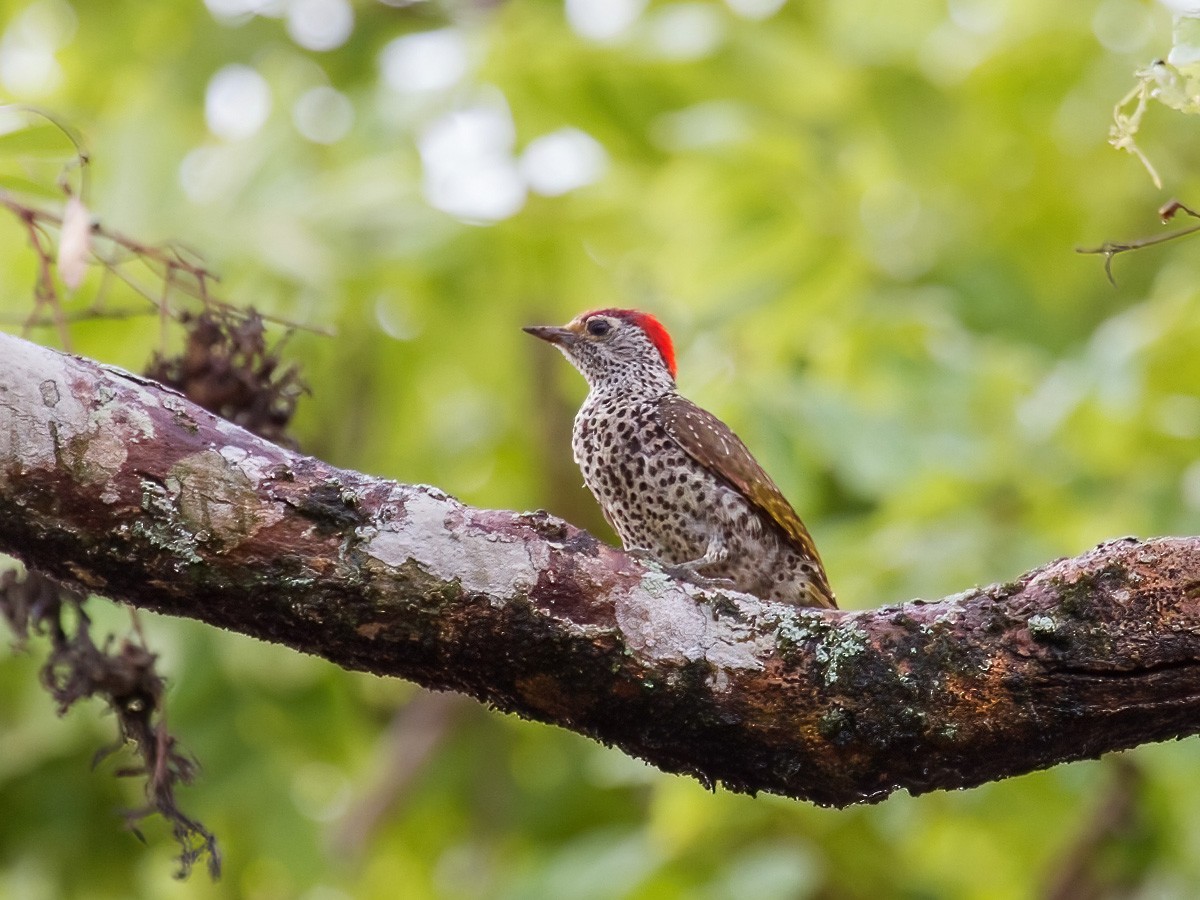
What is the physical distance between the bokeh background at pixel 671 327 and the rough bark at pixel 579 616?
7.09ft

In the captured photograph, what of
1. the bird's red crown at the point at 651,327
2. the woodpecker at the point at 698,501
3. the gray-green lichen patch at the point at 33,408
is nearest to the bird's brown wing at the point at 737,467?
the woodpecker at the point at 698,501

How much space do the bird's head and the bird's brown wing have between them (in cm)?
55

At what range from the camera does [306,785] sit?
834 centimetres

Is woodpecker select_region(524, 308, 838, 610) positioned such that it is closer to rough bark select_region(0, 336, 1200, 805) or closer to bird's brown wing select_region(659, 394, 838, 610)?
bird's brown wing select_region(659, 394, 838, 610)

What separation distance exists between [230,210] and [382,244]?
0.62 metres

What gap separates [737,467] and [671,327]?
7.15 ft

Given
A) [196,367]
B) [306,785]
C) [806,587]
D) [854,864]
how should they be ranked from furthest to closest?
1. [306,785]
2. [854,864]
3. [806,587]
4. [196,367]

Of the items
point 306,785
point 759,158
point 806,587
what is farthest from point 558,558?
point 306,785

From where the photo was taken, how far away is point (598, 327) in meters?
5.68

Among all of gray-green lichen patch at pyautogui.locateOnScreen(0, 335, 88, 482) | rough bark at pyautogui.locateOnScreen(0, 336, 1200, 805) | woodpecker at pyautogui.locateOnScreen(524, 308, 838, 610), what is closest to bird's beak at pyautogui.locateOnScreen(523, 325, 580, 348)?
woodpecker at pyautogui.locateOnScreen(524, 308, 838, 610)

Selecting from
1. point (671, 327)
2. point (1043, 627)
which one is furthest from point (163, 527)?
point (671, 327)

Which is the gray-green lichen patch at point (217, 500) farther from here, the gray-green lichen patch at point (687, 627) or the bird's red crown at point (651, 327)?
the bird's red crown at point (651, 327)

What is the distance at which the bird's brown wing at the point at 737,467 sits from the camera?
15.6 feet

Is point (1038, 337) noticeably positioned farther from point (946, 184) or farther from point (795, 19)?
point (795, 19)
